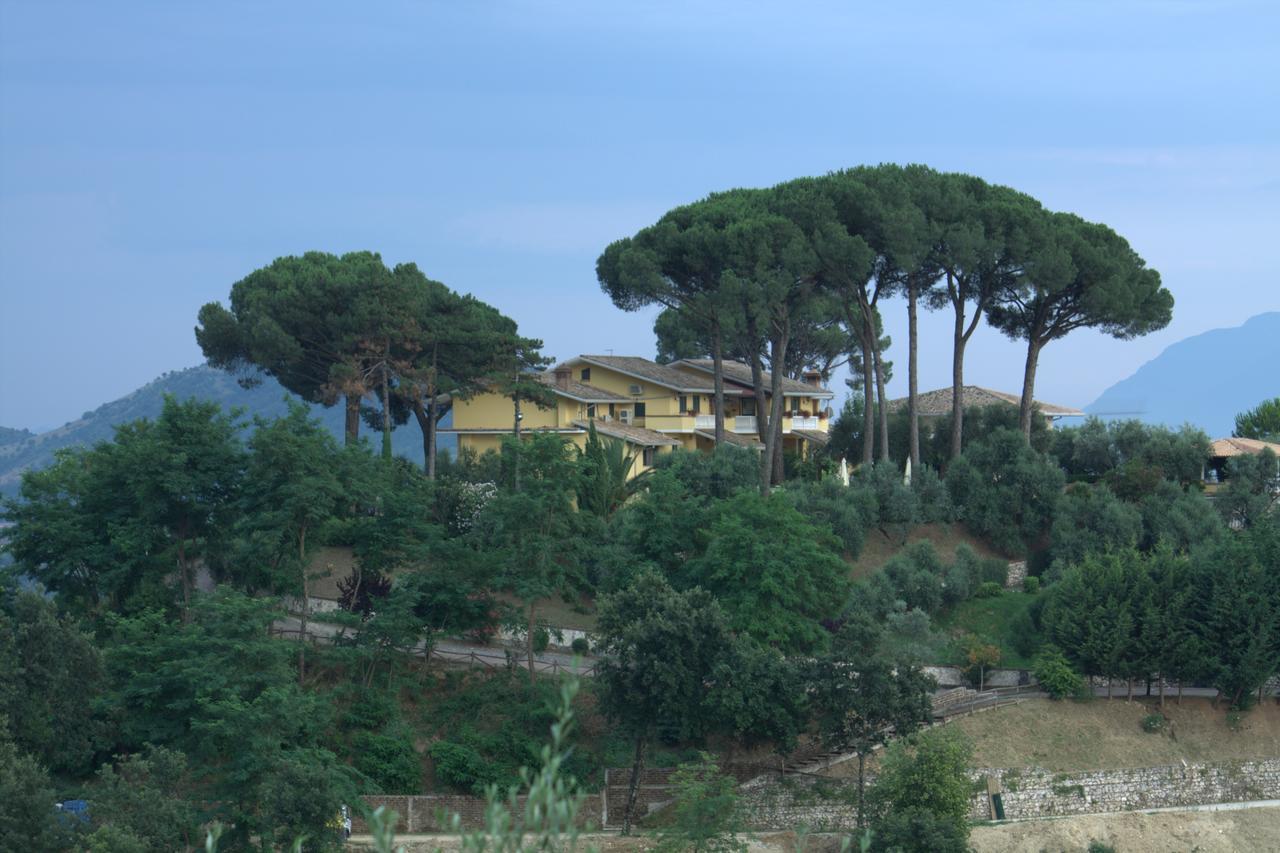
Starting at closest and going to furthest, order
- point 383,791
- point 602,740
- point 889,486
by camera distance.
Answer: point 383,791 < point 602,740 < point 889,486

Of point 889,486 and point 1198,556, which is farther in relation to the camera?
point 889,486

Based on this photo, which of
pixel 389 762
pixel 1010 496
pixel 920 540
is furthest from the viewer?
pixel 1010 496

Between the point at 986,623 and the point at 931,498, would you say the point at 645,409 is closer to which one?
the point at 931,498

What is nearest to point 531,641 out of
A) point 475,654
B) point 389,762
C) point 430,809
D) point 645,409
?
point 475,654

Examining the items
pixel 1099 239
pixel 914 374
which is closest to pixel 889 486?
pixel 914 374

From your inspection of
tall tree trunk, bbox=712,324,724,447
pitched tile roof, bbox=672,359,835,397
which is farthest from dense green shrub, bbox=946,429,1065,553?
pitched tile roof, bbox=672,359,835,397

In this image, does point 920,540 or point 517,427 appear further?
point 517,427

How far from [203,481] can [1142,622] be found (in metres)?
27.0

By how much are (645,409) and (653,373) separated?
6.21 feet

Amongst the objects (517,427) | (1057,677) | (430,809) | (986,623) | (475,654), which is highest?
(517,427)

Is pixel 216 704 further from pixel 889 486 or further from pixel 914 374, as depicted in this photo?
pixel 914 374

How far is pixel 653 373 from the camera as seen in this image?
63.5m

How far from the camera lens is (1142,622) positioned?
38.2 meters

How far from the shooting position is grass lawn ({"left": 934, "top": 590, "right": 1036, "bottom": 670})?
40812 millimetres
